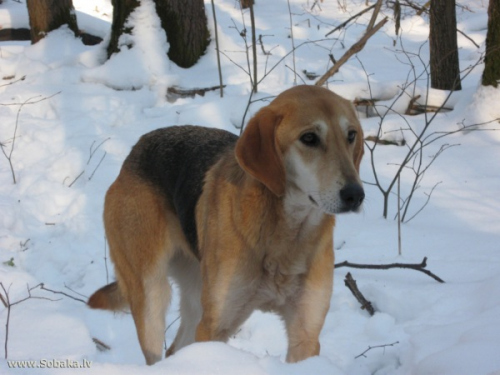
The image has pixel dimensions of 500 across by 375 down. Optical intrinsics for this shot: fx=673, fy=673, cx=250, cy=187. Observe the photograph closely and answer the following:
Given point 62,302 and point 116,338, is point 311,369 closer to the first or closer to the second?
point 116,338

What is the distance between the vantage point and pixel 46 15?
34.0 feet

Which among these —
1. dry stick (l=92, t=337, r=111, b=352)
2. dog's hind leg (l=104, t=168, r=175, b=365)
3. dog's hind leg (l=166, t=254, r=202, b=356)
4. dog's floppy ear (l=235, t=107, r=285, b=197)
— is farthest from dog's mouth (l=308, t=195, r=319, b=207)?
dry stick (l=92, t=337, r=111, b=352)

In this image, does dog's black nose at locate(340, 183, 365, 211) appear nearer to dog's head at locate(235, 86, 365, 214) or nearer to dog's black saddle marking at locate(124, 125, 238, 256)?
dog's head at locate(235, 86, 365, 214)

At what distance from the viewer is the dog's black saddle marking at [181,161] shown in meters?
3.87

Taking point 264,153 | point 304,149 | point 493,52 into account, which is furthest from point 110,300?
point 493,52

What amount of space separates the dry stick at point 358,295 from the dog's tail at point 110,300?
1.45 m

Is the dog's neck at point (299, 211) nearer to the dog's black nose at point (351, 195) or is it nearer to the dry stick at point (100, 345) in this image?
the dog's black nose at point (351, 195)

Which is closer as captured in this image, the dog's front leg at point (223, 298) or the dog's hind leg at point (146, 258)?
the dog's front leg at point (223, 298)

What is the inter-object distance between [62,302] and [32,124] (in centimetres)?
356

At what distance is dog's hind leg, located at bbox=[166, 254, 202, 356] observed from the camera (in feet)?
14.2

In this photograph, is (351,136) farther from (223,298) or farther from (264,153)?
(223,298)

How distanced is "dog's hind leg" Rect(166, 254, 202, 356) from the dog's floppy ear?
1.35 meters

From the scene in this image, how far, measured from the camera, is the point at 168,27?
9016 mm

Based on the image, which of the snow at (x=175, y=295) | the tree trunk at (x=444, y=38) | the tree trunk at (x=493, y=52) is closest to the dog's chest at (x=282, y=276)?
the snow at (x=175, y=295)
